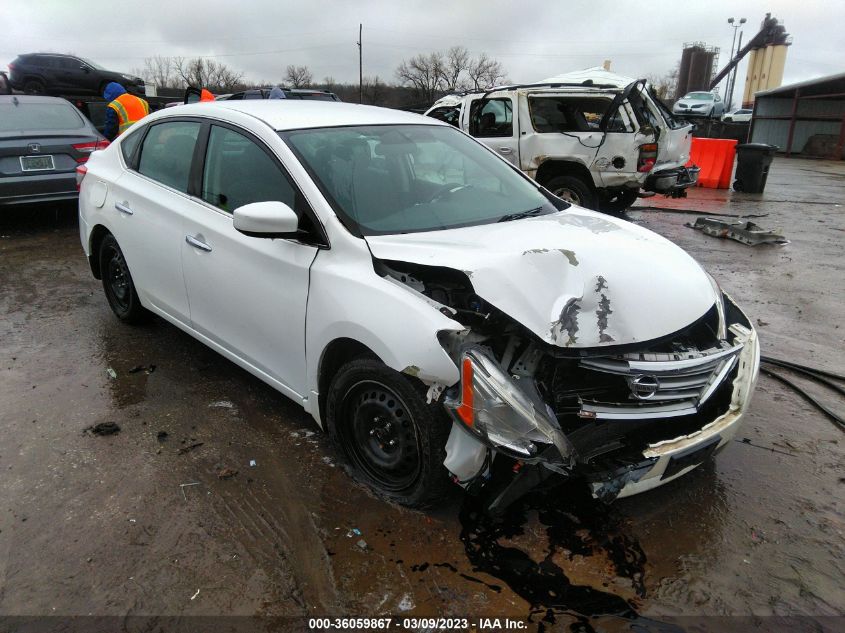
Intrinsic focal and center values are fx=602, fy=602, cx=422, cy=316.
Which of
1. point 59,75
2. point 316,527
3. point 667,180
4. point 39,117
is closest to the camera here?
point 316,527

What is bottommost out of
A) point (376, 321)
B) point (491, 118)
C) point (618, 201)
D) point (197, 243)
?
point (618, 201)

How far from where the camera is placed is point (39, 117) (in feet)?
25.8

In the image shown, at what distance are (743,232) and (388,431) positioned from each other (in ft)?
24.4

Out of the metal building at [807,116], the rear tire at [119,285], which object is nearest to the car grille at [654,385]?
the rear tire at [119,285]

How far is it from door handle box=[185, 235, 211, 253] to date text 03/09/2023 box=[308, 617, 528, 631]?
207 centimetres

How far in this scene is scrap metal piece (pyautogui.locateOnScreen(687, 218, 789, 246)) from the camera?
818 centimetres

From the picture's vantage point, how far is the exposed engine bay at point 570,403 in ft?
7.43

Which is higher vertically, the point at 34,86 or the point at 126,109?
the point at 34,86

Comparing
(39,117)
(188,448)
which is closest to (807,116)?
(39,117)

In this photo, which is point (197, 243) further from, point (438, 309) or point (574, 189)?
point (574, 189)

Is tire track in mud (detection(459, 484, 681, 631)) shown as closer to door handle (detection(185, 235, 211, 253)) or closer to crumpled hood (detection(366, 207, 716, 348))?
crumpled hood (detection(366, 207, 716, 348))

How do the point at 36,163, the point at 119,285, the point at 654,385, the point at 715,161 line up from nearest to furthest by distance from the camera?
1. the point at 654,385
2. the point at 119,285
3. the point at 36,163
4. the point at 715,161

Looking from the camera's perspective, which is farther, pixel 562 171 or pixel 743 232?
pixel 562 171

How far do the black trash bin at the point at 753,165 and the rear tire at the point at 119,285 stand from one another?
515 inches
